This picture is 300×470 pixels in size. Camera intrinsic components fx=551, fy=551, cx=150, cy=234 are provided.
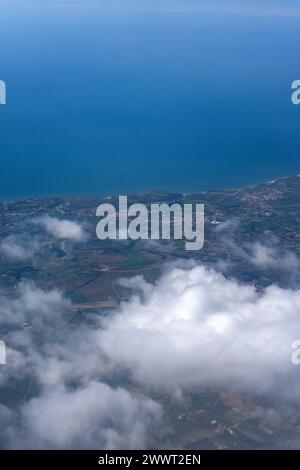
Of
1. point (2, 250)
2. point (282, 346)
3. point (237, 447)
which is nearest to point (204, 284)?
point (282, 346)

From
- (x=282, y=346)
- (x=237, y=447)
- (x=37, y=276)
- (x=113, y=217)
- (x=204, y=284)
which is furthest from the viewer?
(x=113, y=217)

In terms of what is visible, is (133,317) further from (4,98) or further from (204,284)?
(4,98)

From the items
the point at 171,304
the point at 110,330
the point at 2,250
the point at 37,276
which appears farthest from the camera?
the point at 2,250

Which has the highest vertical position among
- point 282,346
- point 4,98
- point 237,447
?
point 4,98

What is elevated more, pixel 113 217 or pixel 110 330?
pixel 113 217

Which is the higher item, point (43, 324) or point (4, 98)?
point (4, 98)

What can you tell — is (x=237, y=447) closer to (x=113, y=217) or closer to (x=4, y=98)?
(x=113, y=217)
